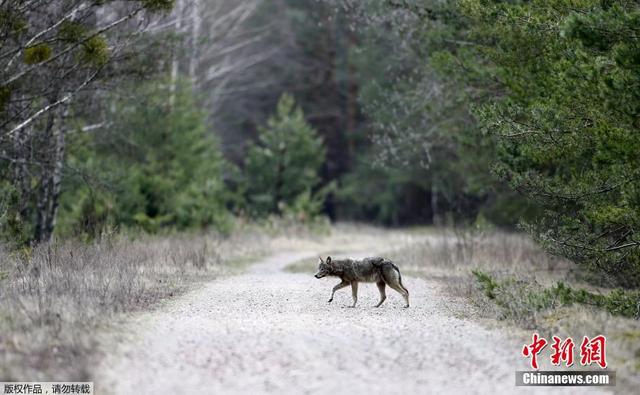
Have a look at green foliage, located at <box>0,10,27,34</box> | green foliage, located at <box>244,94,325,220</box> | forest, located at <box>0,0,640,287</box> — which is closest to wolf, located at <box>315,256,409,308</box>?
forest, located at <box>0,0,640,287</box>

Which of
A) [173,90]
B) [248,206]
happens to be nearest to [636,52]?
[173,90]

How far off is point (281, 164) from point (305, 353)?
109 feet

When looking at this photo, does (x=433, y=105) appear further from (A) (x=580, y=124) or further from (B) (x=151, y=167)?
(A) (x=580, y=124)

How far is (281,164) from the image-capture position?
139 ft

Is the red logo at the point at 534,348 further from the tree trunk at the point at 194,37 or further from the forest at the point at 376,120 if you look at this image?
the tree trunk at the point at 194,37

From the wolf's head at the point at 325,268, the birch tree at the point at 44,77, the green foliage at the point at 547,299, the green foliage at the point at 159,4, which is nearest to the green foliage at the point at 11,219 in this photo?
the birch tree at the point at 44,77

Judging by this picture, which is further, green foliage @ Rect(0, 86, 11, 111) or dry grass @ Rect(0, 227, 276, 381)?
green foliage @ Rect(0, 86, 11, 111)

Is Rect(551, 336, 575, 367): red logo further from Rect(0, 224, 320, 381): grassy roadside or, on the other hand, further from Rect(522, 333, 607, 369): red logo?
Rect(0, 224, 320, 381): grassy roadside

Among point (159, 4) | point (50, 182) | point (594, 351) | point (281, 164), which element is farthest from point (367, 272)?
point (281, 164)

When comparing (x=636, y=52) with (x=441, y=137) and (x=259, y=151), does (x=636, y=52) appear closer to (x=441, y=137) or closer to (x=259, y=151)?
(x=441, y=137)

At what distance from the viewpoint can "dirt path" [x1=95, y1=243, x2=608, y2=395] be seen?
8.31 meters

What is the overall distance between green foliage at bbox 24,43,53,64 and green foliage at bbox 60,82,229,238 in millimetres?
5729

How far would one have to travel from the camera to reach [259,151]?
4200 cm

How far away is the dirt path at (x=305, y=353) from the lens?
831 centimetres
